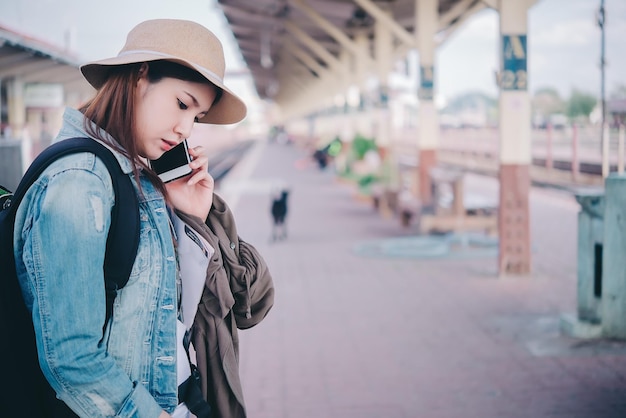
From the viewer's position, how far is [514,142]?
8039 millimetres

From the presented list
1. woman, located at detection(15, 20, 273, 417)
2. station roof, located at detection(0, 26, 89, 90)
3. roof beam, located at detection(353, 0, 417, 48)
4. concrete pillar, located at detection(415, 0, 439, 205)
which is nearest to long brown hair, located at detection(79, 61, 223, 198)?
woman, located at detection(15, 20, 273, 417)

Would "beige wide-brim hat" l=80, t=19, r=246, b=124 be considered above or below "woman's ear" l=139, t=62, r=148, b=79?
above

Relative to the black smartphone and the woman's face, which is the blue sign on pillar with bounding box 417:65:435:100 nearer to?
the black smartphone

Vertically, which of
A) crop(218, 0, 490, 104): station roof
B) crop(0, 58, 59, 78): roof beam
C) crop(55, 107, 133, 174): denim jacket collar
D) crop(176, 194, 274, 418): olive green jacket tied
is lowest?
crop(176, 194, 274, 418): olive green jacket tied

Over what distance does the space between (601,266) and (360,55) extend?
15.1 meters

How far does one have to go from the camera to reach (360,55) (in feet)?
65.3

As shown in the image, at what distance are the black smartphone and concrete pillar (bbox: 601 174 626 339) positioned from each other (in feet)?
13.4

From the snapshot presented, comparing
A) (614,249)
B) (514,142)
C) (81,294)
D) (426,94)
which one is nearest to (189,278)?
(81,294)

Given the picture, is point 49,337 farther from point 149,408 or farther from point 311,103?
point 311,103

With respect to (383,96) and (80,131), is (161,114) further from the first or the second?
(383,96)

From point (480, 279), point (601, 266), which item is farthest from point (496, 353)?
point (480, 279)

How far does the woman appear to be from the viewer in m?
1.46

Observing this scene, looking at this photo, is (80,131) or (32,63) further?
(32,63)

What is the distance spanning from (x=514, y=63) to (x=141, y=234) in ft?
22.2
